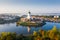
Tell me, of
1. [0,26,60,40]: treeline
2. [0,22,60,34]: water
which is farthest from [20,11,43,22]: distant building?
[0,26,60,40]: treeline

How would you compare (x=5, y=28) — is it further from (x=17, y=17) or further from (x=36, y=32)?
(x=36, y=32)

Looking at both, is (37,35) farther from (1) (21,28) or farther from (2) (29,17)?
(2) (29,17)

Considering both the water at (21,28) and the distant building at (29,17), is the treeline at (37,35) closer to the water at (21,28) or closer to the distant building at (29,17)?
the water at (21,28)

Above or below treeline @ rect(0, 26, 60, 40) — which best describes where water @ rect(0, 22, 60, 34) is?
above

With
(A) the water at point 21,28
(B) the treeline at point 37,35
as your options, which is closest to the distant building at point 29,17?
(A) the water at point 21,28

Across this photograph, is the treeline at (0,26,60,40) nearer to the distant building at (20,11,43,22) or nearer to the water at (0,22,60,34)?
the water at (0,22,60,34)

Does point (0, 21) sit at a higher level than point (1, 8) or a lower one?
lower

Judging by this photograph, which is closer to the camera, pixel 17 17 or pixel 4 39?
pixel 4 39

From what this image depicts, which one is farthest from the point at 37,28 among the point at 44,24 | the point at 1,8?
the point at 1,8

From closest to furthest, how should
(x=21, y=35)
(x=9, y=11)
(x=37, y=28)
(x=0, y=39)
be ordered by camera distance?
(x=0, y=39) → (x=21, y=35) → (x=37, y=28) → (x=9, y=11)
